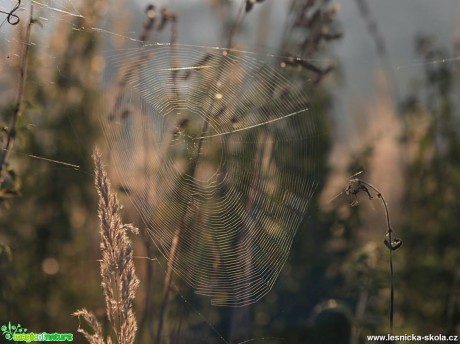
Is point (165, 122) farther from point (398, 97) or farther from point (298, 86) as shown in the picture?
point (398, 97)

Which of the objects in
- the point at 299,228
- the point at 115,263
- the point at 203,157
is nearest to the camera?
the point at 115,263

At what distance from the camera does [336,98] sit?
13.8 feet

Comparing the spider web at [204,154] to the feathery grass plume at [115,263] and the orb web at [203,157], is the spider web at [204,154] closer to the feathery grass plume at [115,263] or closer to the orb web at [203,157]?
the orb web at [203,157]

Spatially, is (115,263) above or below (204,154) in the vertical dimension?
below

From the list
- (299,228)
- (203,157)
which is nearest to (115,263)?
(203,157)

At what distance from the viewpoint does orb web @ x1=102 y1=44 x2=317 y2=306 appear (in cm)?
259

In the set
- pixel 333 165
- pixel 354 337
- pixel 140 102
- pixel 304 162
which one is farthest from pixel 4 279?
pixel 333 165

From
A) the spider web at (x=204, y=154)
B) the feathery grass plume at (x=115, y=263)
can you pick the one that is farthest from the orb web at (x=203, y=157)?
the feathery grass plume at (x=115, y=263)

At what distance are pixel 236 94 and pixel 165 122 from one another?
1.10ft

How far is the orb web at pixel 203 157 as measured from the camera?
8.49ft

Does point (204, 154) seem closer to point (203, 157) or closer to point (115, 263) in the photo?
point (203, 157)

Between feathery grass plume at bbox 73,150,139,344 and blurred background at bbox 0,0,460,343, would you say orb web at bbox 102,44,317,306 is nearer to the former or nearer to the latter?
blurred background at bbox 0,0,460,343

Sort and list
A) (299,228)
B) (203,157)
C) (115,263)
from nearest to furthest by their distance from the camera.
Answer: (115,263), (203,157), (299,228)

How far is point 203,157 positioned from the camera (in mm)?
3252
